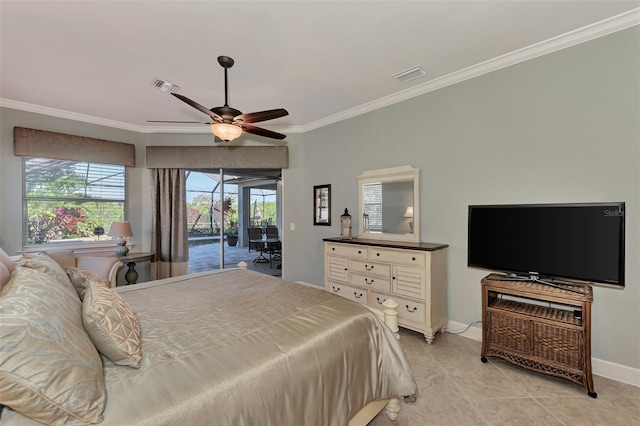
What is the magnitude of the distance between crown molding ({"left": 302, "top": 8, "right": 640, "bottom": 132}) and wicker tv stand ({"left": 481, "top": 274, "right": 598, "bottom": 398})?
2.11m

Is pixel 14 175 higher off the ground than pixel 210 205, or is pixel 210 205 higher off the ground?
pixel 14 175

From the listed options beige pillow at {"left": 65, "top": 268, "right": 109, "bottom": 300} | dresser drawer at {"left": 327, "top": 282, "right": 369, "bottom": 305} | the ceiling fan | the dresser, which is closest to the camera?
beige pillow at {"left": 65, "top": 268, "right": 109, "bottom": 300}

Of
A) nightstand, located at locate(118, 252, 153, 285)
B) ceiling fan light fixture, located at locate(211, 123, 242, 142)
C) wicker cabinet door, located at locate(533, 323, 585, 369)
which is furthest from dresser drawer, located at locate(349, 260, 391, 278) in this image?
nightstand, located at locate(118, 252, 153, 285)

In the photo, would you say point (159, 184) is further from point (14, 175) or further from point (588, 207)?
point (588, 207)

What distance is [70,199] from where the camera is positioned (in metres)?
4.20

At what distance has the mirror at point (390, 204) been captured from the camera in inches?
138

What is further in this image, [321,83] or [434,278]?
[321,83]

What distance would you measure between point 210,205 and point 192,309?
3594 mm

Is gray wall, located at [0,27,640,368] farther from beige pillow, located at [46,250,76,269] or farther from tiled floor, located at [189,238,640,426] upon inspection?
beige pillow, located at [46,250,76,269]

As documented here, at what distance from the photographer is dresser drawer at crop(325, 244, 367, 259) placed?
3480 millimetres

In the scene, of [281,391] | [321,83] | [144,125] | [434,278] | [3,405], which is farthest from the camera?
[144,125]

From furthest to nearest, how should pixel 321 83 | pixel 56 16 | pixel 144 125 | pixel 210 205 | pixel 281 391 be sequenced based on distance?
pixel 210 205, pixel 144 125, pixel 321 83, pixel 56 16, pixel 281 391

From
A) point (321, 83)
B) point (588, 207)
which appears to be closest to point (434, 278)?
point (588, 207)

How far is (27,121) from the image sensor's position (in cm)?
386
